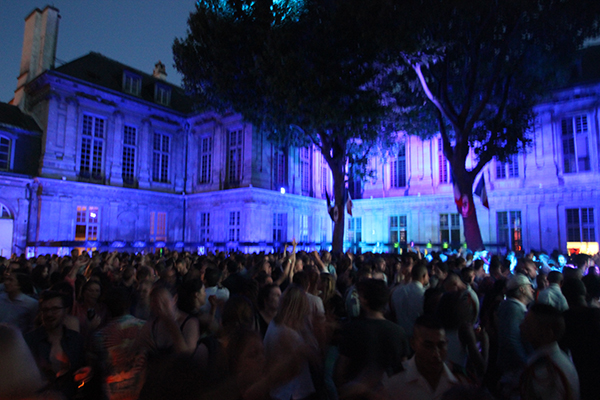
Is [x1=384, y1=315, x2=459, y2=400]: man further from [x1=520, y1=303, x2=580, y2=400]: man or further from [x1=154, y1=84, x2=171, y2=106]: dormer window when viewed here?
[x1=154, y1=84, x2=171, y2=106]: dormer window

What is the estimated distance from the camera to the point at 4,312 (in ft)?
13.7

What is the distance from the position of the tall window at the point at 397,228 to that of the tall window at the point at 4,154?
79.3 ft

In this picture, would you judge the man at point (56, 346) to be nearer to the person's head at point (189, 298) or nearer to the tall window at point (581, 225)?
the person's head at point (189, 298)

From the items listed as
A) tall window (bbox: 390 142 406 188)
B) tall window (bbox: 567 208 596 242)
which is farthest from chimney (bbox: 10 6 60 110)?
tall window (bbox: 567 208 596 242)

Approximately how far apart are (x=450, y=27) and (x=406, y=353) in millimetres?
13672

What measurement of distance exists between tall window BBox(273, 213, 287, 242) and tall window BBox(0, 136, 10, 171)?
612 inches

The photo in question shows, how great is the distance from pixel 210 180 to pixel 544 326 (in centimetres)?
2590

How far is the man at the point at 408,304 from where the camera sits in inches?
186

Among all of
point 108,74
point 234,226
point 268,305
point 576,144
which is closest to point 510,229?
point 576,144

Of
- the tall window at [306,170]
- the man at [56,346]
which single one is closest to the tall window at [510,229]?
the tall window at [306,170]

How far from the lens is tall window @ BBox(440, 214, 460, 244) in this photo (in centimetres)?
Result: 2506

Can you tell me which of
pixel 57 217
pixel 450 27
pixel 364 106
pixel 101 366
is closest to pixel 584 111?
pixel 450 27

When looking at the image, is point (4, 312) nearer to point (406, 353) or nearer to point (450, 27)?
point (406, 353)

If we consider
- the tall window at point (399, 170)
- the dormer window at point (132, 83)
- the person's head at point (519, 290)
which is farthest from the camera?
the tall window at point (399, 170)
